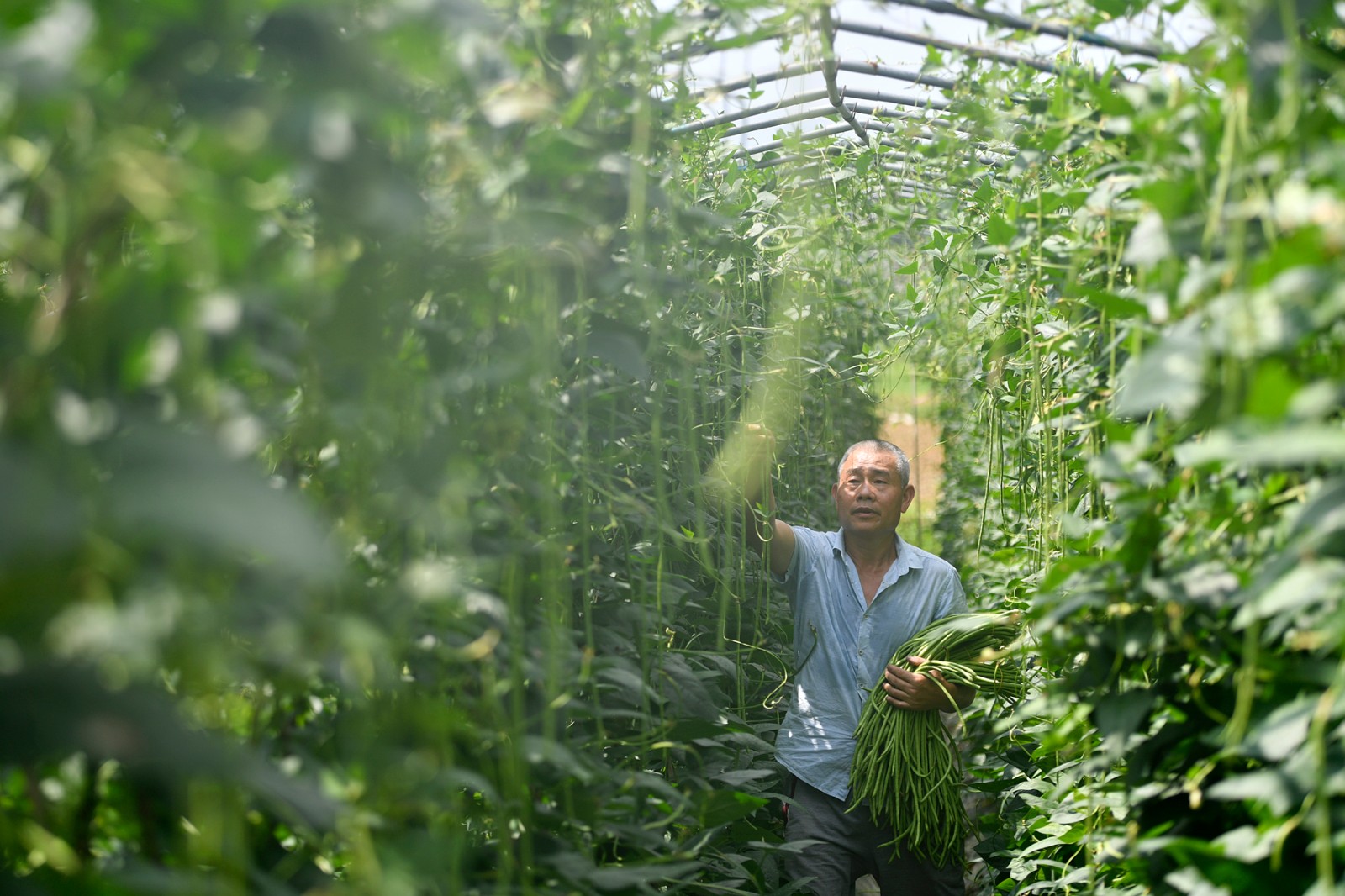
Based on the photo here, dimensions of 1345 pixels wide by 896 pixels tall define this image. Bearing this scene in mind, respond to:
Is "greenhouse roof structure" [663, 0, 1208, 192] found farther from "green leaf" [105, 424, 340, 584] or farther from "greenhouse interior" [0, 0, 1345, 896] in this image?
"green leaf" [105, 424, 340, 584]

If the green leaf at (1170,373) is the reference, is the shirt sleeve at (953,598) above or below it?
below

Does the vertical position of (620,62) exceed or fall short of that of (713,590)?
it exceeds it

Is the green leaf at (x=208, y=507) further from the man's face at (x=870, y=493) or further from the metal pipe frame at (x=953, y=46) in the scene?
the man's face at (x=870, y=493)

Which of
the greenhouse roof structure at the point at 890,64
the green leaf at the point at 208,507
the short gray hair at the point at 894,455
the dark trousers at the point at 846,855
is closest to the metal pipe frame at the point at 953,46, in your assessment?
the greenhouse roof structure at the point at 890,64

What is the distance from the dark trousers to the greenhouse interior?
2.35 ft

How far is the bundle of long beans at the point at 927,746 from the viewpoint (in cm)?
247

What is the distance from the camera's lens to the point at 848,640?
2824 millimetres

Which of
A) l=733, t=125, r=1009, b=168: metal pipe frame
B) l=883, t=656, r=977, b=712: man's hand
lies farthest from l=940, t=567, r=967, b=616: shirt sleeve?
l=733, t=125, r=1009, b=168: metal pipe frame

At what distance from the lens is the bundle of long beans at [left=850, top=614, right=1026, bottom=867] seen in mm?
2467

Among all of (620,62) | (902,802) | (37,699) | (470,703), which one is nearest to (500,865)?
(470,703)

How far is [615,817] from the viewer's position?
1437 millimetres

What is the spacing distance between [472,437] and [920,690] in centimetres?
161

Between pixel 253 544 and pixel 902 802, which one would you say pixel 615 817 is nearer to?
pixel 253 544

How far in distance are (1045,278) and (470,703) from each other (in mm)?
1094
